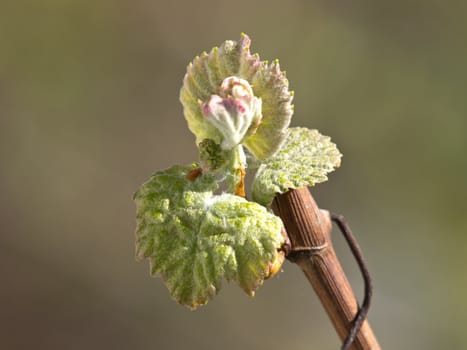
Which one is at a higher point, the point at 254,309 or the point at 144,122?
the point at 144,122

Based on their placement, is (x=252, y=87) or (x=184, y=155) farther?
(x=184, y=155)

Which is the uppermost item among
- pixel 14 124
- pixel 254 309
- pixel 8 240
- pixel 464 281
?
pixel 14 124

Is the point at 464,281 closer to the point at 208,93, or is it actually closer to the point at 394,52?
the point at 394,52

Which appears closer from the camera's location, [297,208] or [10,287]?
[297,208]

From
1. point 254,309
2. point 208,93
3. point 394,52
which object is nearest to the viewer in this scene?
point 208,93

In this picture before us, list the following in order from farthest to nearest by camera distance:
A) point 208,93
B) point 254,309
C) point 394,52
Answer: point 394,52 < point 254,309 < point 208,93

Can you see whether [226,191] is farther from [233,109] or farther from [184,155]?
[184,155]

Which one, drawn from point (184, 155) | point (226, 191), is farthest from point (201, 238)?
point (184, 155)

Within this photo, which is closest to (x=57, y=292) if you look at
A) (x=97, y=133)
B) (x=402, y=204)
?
(x=97, y=133)
